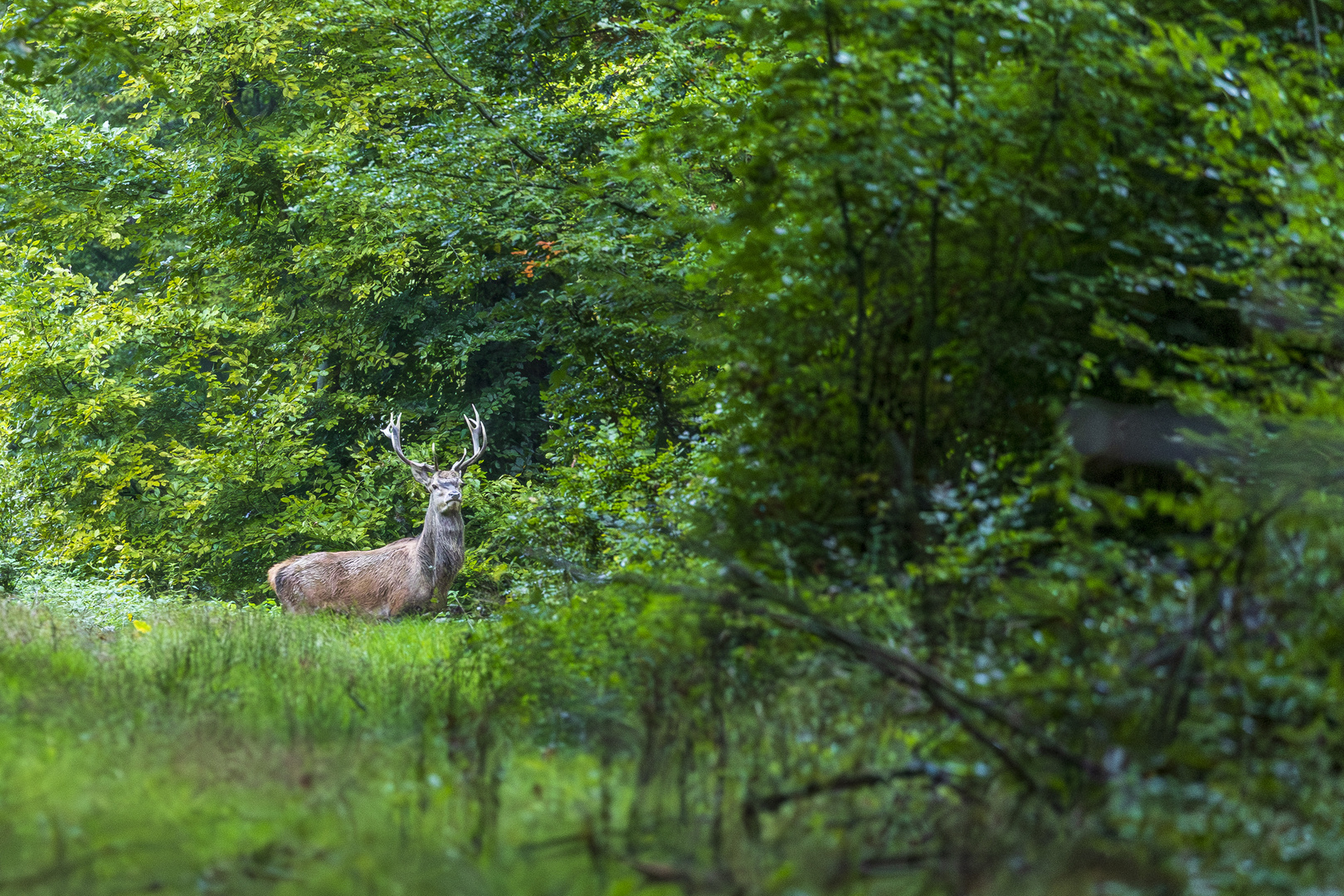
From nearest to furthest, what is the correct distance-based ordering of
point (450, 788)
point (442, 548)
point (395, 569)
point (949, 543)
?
point (450, 788) → point (949, 543) → point (442, 548) → point (395, 569)

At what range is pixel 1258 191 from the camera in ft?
15.0

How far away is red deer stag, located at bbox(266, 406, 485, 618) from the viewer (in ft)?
43.7

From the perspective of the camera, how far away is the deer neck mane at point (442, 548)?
1331 cm

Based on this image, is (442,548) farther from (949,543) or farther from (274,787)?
(274,787)

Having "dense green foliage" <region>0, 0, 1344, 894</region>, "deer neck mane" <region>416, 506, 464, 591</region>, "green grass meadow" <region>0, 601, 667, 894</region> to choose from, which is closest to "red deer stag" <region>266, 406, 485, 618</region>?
"deer neck mane" <region>416, 506, 464, 591</region>

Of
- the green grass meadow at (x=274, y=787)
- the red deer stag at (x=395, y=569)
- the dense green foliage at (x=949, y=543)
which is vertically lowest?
the red deer stag at (x=395, y=569)

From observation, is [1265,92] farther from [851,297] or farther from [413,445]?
[413,445]

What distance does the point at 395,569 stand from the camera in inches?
536

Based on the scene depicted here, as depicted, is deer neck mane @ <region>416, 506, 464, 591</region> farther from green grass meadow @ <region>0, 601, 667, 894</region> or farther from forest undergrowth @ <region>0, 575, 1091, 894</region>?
forest undergrowth @ <region>0, 575, 1091, 894</region>

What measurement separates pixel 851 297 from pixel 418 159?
26.6 feet

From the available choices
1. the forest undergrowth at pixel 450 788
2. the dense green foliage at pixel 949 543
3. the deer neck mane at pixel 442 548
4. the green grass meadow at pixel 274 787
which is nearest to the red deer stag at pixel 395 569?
the deer neck mane at pixel 442 548

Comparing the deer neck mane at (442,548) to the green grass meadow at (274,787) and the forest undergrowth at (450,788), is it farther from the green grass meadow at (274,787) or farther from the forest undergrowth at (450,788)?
the forest undergrowth at (450,788)

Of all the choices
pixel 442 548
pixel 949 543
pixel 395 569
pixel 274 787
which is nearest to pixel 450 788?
pixel 274 787

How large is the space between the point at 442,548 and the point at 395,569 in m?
0.70
